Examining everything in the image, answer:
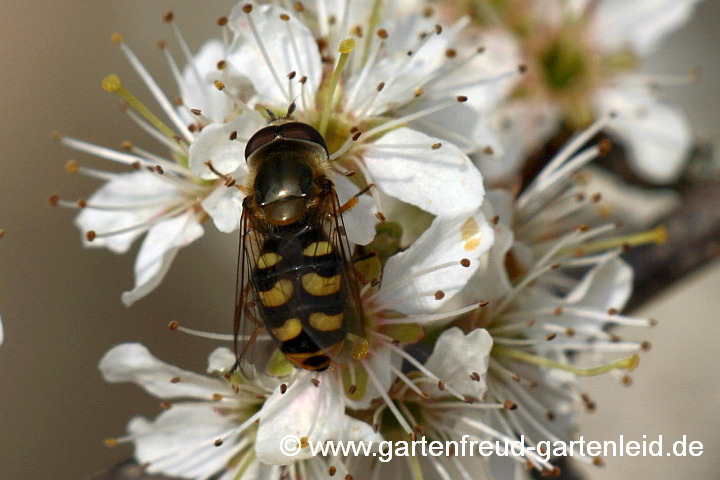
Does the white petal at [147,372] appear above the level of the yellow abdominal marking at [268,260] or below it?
below

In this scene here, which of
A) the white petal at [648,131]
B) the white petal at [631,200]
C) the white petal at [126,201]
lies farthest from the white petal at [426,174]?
the white petal at [648,131]

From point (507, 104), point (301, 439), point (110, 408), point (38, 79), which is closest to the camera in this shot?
point (301, 439)

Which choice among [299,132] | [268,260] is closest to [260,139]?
[299,132]

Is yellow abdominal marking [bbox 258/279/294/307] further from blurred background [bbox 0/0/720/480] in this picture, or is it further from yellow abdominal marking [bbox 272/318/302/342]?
blurred background [bbox 0/0/720/480]

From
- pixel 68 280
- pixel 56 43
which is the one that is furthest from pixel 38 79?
pixel 68 280

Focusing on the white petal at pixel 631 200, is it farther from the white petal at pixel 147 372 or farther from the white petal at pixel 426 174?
the white petal at pixel 147 372

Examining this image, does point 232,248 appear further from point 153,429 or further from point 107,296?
point 153,429
